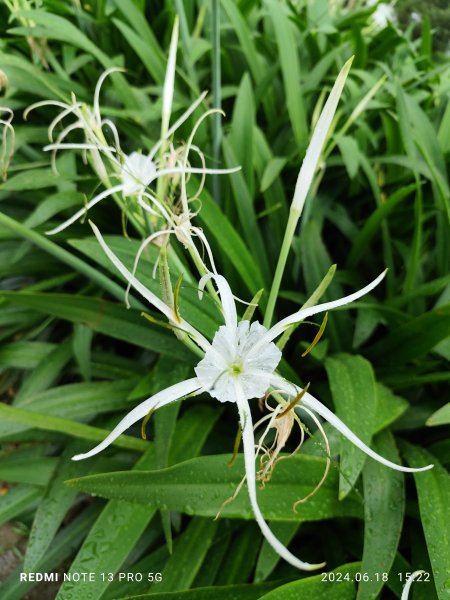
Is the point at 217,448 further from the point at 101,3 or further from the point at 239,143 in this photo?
the point at 101,3

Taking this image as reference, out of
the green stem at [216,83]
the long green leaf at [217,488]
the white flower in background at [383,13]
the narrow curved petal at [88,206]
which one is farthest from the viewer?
the white flower in background at [383,13]

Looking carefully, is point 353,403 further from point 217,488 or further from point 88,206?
point 88,206

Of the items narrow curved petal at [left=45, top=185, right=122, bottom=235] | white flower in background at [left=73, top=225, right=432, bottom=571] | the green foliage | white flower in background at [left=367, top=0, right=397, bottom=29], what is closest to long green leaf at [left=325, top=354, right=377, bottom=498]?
the green foliage

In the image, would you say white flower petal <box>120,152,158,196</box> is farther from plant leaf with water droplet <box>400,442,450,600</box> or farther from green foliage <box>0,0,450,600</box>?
plant leaf with water droplet <box>400,442,450,600</box>

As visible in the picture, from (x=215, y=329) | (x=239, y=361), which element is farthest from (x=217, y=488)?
(x=239, y=361)

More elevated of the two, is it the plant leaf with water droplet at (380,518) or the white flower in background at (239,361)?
the white flower in background at (239,361)

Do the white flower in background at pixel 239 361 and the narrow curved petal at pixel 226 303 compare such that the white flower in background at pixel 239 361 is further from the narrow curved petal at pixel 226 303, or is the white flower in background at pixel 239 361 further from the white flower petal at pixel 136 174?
the white flower petal at pixel 136 174

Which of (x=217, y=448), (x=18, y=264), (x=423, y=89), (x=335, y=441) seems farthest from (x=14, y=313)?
(x=423, y=89)

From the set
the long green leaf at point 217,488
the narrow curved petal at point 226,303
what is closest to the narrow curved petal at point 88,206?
the narrow curved petal at point 226,303
